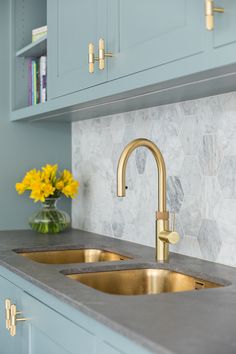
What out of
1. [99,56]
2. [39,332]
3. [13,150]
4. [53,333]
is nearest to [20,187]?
[13,150]

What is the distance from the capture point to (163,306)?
1262mm

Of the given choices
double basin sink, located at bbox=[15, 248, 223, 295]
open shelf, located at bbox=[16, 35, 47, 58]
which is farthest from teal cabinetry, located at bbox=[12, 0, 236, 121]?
double basin sink, located at bbox=[15, 248, 223, 295]

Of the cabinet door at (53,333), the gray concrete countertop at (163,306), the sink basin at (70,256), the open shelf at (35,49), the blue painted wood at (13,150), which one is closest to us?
the gray concrete countertop at (163,306)

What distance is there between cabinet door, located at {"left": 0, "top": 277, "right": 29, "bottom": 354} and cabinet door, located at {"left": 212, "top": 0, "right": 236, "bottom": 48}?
99 centimetres

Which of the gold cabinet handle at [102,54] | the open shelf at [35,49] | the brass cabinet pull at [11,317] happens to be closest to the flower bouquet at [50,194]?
the open shelf at [35,49]

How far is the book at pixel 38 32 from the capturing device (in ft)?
8.86

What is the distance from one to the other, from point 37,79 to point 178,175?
107 centimetres

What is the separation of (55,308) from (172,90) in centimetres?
70

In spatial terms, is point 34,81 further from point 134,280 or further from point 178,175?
point 134,280

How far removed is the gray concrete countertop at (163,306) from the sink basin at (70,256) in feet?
0.54

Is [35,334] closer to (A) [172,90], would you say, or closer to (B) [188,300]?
(B) [188,300]

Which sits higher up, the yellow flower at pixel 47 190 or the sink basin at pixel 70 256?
the yellow flower at pixel 47 190

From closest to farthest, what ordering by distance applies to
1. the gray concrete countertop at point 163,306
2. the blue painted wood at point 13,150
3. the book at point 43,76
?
1. the gray concrete countertop at point 163,306
2. the book at point 43,76
3. the blue painted wood at point 13,150

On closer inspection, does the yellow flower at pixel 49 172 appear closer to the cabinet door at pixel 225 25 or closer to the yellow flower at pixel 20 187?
the yellow flower at pixel 20 187
